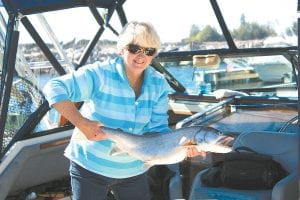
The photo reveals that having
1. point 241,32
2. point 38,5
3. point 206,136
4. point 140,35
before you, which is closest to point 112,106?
point 140,35

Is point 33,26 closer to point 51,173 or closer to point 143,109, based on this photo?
point 51,173

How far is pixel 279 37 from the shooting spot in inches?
259

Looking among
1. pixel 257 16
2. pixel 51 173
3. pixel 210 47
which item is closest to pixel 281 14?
pixel 257 16

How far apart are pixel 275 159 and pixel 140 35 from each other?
1345 millimetres

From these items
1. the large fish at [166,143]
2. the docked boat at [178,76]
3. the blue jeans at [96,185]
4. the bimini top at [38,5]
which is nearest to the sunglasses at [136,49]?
the docked boat at [178,76]

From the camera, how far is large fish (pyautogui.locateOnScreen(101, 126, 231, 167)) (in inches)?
106

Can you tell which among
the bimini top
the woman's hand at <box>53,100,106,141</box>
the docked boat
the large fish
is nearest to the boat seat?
the docked boat

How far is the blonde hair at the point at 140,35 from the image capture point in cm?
275

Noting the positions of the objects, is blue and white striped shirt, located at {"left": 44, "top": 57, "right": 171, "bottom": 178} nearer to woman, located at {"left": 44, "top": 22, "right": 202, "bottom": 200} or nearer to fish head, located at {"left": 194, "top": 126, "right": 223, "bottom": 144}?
woman, located at {"left": 44, "top": 22, "right": 202, "bottom": 200}

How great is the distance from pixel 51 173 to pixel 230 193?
1.91m

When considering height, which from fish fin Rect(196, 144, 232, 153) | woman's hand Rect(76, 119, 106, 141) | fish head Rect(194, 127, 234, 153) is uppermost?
woman's hand Rect(76, 119, 106, 141)

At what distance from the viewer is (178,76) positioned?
6305 millimetres

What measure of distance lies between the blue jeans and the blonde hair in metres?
0.69

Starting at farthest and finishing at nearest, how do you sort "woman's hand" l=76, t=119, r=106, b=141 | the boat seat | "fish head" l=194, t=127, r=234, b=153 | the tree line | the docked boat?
the tree line, the docked boat, the boat seat, "fish head" l=194, t=127, r=234, b=153, "woman's hand" l=76, t=119, r=106, b=141
